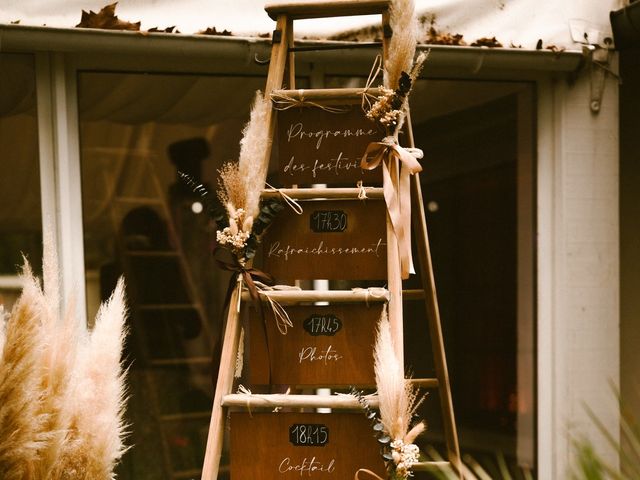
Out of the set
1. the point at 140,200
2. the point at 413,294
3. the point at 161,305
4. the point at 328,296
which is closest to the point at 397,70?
the point at 328,296

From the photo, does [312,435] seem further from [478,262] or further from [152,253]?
[478,262]

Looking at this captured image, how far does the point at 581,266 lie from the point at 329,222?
127cm


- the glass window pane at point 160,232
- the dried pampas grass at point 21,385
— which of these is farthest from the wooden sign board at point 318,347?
the glass window pane at point 160,232

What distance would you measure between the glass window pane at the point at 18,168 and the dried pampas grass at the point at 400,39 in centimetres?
128

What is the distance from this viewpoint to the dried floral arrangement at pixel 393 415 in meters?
1.45

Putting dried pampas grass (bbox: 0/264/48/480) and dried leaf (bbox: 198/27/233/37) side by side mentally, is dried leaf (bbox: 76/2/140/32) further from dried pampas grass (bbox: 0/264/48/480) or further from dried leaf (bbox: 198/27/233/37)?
dried pampas grass (bbox: 0/264/48/480)

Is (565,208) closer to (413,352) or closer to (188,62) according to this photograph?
(413,352)

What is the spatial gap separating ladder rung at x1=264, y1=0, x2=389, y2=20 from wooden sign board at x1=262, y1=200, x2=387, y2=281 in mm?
517

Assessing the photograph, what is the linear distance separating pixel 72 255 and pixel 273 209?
973mm

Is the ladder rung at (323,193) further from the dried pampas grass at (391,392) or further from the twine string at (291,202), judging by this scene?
the dried pampas grass at (391,392)

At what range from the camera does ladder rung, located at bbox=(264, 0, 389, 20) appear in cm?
178

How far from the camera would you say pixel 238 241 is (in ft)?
5.42

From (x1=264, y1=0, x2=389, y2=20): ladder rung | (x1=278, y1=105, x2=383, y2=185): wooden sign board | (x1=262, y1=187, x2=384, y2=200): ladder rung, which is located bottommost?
(x1=262, y1=187, x2=384, y2=200): ladder rung

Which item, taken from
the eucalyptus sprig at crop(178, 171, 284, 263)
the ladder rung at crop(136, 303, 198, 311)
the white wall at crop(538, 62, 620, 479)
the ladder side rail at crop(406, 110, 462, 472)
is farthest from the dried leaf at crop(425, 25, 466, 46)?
the ladder rung at crop(136, 303, 198, 311)
